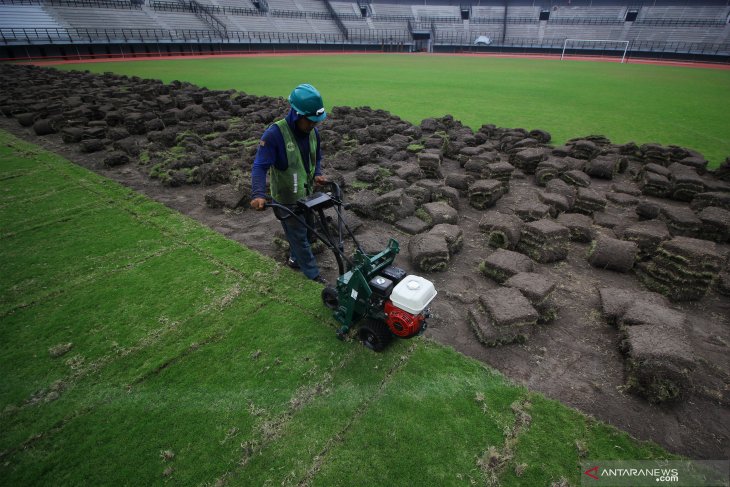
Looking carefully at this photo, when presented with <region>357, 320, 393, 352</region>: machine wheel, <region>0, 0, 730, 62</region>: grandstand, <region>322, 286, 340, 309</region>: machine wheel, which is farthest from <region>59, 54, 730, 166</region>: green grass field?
<region>357, 320, 393, 352</region>: machine wheel

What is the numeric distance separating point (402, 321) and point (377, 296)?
344 millimetres

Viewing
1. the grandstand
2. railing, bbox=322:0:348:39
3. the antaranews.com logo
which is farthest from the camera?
railing, bbox=322:0:348:39

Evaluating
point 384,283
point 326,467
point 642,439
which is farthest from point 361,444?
point 642,439

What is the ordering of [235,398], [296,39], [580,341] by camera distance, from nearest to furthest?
[235,398] → [580,341] → [296,39]

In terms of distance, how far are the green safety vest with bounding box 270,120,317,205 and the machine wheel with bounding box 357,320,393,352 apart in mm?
1867

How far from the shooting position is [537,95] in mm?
18047

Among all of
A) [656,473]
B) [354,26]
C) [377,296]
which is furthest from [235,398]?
[354,26]

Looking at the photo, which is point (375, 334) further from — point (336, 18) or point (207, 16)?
point (336, 18)

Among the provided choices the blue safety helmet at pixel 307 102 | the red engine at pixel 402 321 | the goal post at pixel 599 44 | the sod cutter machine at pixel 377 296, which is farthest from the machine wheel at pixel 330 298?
the goal post at pixel 599 44

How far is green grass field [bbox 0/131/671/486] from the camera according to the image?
271 centimetres

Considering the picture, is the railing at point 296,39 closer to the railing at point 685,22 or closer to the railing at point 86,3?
the railing at point 685,22


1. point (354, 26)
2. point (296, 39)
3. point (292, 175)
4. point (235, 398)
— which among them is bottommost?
point (235, 398)

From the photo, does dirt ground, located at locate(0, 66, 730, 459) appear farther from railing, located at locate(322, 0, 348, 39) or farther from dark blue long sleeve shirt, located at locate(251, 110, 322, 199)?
railing, located at locate(322, 0, 348, 39)

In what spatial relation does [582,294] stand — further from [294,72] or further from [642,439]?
[294,72]
